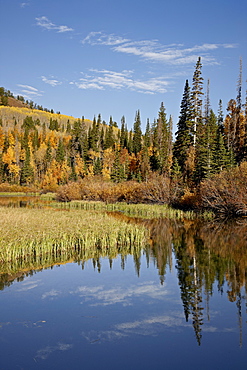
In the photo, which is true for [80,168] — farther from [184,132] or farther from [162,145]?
[184,132]

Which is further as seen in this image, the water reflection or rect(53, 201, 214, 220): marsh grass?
rect(53, 201, 214, 220): marsh grass

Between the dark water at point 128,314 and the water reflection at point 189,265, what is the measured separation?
41 mm

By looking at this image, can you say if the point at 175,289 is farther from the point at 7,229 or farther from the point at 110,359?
the point at 7,229

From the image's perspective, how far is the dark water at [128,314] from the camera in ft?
23.6

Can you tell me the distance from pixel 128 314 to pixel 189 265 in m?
5.92

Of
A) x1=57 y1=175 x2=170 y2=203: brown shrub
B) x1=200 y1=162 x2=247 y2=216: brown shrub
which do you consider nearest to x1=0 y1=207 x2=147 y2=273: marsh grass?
x1=200 y1=162 x2=247 y2=216: brown shrub

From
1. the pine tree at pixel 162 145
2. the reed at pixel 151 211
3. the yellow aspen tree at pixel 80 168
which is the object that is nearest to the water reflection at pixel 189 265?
the reed at pixel 151 211

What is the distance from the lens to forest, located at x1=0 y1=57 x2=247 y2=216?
3250 cm

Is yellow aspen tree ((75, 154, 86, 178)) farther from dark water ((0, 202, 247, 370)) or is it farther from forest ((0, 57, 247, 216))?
dark water ((0, 202, 247, 370))

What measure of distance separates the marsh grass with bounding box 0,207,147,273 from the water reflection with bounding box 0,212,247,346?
10 cm

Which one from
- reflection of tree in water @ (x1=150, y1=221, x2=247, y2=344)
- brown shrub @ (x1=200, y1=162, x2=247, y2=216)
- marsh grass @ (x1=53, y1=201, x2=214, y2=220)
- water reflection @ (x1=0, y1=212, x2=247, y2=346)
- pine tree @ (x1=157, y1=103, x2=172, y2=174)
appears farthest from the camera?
pine tree @ (x1=157, y1=103, x2=172, y2=174)

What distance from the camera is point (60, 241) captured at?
15.4m

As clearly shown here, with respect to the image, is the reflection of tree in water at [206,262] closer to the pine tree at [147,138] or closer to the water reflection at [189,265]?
the water reflection at [189,265]

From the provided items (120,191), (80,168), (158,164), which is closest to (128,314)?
(120,191)
